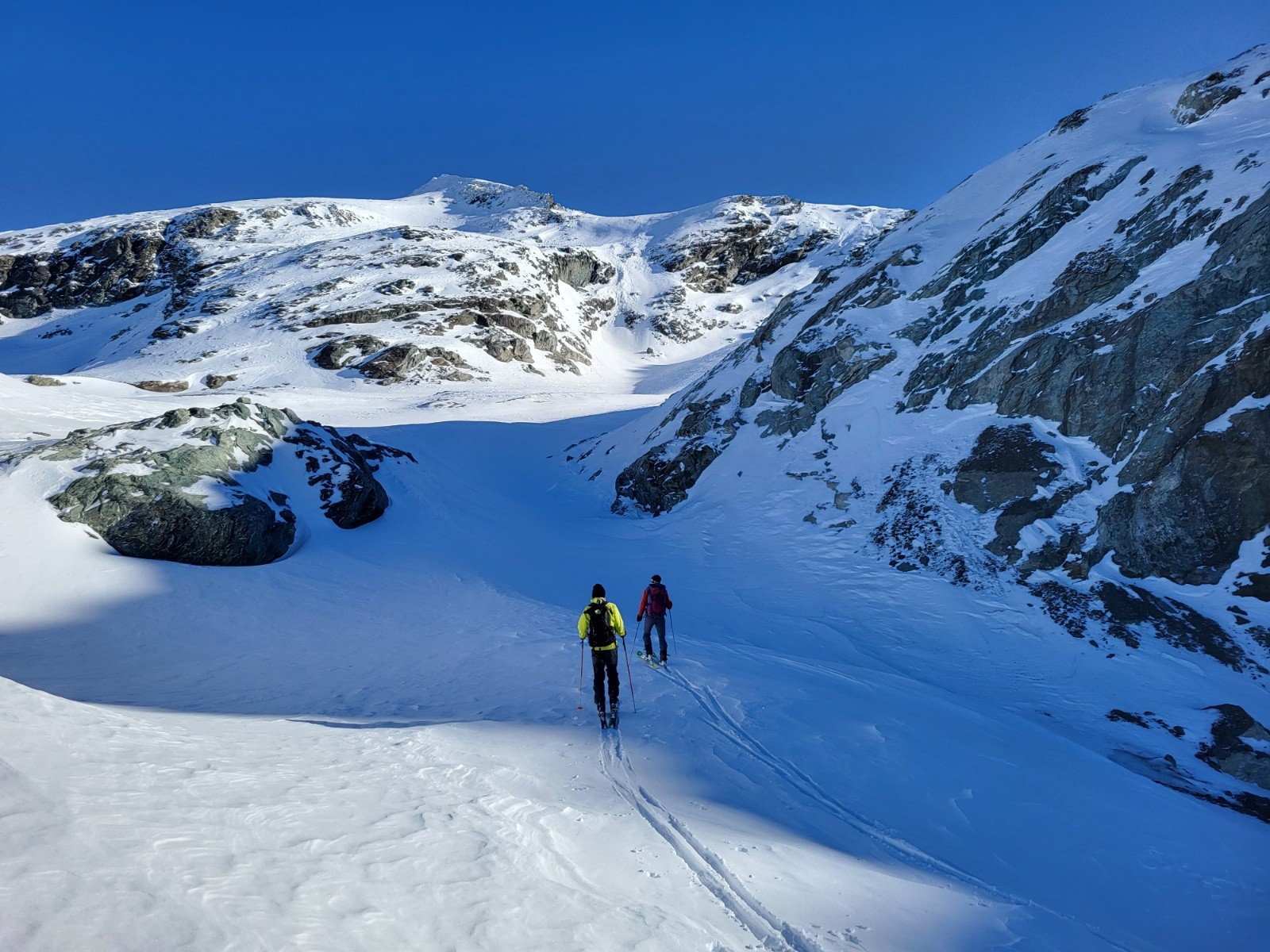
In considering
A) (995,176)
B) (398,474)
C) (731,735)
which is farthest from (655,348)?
(731,735)


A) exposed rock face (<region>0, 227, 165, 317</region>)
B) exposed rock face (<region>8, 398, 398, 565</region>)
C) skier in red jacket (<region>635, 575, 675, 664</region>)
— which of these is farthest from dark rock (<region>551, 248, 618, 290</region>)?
skier in red jacket (<region>635, 575, 675, 664</region>)

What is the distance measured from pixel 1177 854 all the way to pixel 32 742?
32.1ft

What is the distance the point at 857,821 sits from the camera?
610 centimetres

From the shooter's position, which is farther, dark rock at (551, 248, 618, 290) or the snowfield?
dark rock at (551, 248, 618, 290)

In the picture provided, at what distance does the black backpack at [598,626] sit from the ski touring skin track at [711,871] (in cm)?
186

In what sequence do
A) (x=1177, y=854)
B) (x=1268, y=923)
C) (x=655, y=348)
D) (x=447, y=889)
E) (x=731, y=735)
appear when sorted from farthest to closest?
(x=655, y=348)
(x=731, y=735)
(x=1177, y=854)
(x=1268, y=923)
(x=447, y=889)

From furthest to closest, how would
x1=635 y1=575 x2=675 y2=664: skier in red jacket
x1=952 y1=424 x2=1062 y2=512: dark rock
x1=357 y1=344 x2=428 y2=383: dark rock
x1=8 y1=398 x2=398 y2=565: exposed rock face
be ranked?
x1=357 y1=344 x2=428 y2=383: dark rock < x1=8 y1=398 x2=398 y2=565: exposed rock face < x1=952 y1=424 x2=1062 y2=512: dark rock < x1=635 y1=575 x2=675 y2=664: skier in red jacket

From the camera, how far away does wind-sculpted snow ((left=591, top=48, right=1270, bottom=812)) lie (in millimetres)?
11656

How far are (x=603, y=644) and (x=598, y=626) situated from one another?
278 millimetres

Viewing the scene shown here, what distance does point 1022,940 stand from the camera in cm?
439

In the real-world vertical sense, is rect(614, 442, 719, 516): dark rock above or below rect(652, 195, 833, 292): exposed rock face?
below

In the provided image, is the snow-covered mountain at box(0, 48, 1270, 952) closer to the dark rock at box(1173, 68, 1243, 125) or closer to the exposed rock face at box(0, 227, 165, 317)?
the dark rock at box(1173, 68, 1243, 125)

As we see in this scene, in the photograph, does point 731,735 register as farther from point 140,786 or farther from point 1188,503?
point 1188,503

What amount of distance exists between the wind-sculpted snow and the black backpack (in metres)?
9.21
